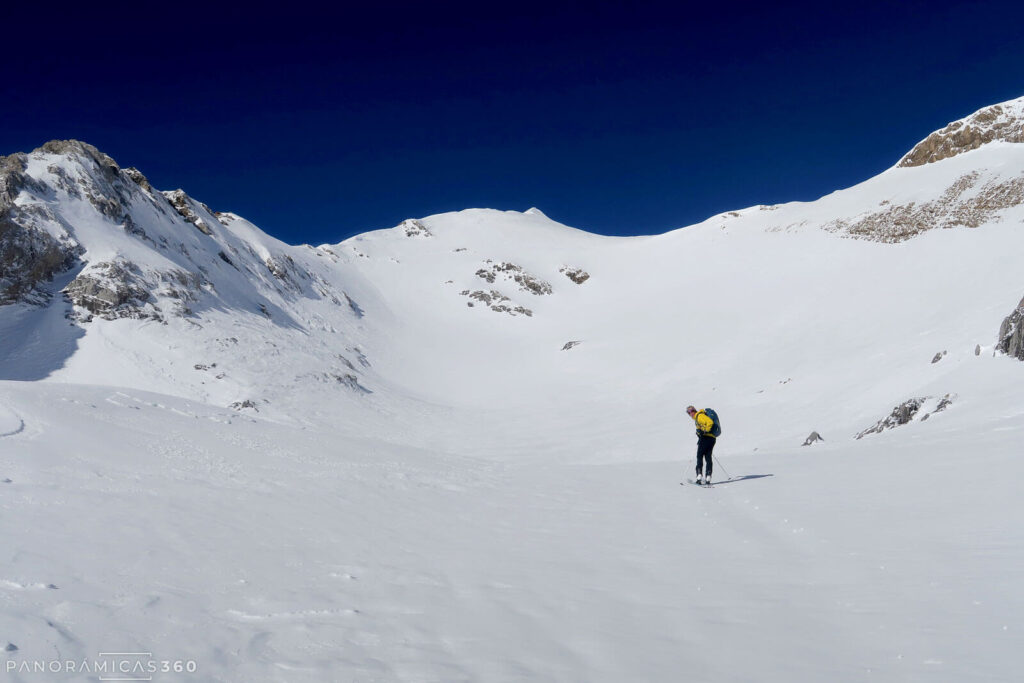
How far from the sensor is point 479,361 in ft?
175

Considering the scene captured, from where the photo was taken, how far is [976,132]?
58312mm

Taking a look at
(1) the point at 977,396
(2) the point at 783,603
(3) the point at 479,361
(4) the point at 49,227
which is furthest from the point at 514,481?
(3) the point at 479,361

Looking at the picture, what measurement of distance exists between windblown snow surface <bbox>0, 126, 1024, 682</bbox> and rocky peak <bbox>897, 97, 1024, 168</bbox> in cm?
3605

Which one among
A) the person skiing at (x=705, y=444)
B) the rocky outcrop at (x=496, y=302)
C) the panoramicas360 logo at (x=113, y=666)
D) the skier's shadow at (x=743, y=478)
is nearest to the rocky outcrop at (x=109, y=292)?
the person skiing at (x=705, y=444)

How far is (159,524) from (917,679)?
7.48 m

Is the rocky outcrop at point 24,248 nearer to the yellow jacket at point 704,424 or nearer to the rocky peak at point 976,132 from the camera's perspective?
the yellow jacket at point 704,424

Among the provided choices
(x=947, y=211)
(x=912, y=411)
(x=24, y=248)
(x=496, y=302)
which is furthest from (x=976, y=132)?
(x=24, y=248)

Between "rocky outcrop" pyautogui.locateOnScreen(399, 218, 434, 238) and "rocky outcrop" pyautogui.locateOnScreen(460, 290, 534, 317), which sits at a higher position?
"rocky outcrop" pyautogui.locateOnScreen(399, 218, 434, 238)

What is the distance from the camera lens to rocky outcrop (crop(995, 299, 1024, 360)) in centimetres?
1641

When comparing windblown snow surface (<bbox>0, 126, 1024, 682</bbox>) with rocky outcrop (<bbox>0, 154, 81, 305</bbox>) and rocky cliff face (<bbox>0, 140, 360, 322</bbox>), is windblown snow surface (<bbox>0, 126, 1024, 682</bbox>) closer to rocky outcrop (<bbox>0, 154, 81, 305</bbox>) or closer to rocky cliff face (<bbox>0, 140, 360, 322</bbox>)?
rocky outcrop (<bbox>0, 154, 81, 305</bbox>)

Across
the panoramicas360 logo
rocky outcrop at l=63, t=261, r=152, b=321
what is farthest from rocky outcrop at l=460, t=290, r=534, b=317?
the panoramicas360 logo

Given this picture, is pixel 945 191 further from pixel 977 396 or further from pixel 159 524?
pixel 159 524

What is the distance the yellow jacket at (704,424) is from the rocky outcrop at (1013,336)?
414 inches

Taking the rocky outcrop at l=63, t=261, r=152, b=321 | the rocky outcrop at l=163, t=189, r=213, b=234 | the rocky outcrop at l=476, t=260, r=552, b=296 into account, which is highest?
the rocky outcrop at l=476, t=260, r=552, b=296
